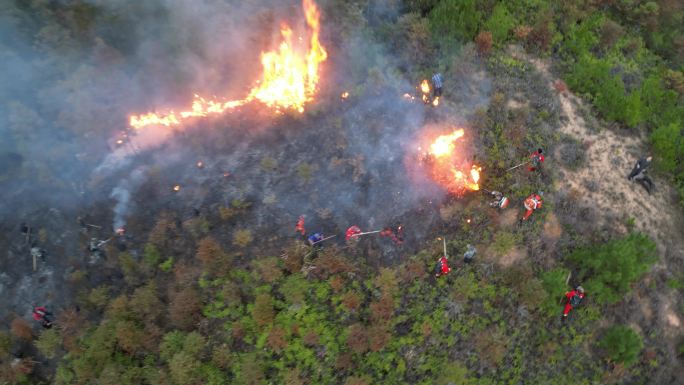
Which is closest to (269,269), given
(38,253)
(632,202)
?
(38,253)

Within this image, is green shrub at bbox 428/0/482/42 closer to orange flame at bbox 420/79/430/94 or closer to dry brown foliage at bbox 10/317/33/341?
orange flame at bbox 420/79/430/94

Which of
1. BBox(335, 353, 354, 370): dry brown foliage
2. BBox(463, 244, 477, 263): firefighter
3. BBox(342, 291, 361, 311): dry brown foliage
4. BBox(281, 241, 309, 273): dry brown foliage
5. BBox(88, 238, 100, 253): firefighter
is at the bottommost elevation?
BBox(335, 353, 354, 370): dry brown foliage

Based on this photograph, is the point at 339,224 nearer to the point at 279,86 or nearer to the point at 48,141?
the point at 279,86

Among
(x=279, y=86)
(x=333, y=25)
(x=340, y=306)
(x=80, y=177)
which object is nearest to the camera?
(x=340, y=306)

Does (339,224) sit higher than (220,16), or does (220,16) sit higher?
(220,16)

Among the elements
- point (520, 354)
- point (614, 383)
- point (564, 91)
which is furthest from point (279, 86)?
point (614, 383)

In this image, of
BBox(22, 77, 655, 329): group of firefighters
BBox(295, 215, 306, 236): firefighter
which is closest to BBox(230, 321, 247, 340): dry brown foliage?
BBox(22, 77, 655, 329): group of firefighters

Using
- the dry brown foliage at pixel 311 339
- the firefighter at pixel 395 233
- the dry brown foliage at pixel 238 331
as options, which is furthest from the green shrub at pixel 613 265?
the dry brown foliage at pixel 238 331

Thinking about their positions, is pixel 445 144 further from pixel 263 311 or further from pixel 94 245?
pixel 94 245
